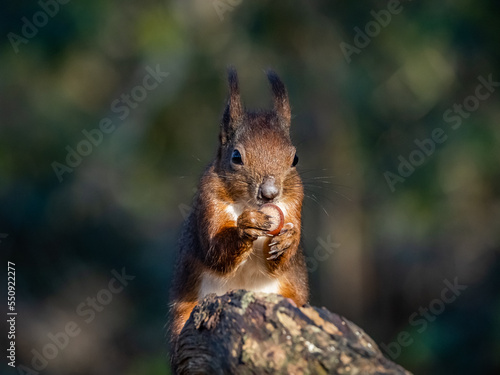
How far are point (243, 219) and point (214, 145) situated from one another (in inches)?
144

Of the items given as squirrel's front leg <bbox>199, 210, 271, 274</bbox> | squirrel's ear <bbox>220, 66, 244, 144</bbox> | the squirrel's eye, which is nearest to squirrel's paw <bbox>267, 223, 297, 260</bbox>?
squirrel's front leg <bbox>199, 210, 271, 274</bbox>

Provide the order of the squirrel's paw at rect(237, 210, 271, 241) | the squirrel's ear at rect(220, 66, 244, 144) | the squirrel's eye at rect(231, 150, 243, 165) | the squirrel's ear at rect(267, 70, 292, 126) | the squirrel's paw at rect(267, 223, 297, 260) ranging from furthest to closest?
the squirrel's ear at rect(267, 70, 292, 126) < the squirrel's ear at rect(220, 66, 244, 144) < the squirrel's eye at rect(231, 150, 243, 165) < the squirrel's paw at rect(267, 223, 297, 260) < the squirrel's paw at rect(237, 210, 271, 241)

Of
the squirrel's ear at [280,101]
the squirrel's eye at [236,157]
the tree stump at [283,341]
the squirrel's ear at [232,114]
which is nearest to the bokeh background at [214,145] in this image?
the squirrel's ear at [280,101]

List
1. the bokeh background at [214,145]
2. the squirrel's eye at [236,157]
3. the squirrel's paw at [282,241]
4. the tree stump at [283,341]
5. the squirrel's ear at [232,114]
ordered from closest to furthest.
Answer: the tree stump at [283,341], the squirrel's paw at [282,241], the squirrel's eye at [236,157], the squirrel's ear at [232,114], the bokeh background at [214,145]

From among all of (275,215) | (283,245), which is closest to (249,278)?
(283,245)

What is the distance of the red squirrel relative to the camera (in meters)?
3.90

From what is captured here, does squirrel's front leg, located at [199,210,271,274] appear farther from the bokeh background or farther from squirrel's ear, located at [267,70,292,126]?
the bokeh background

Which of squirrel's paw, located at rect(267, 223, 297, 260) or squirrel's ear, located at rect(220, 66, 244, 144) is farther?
squirrel's ear, located at rect(220, 66, 244, 144)

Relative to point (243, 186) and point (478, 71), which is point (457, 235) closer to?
point (478, 71)

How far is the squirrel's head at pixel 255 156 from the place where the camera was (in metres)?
3.95

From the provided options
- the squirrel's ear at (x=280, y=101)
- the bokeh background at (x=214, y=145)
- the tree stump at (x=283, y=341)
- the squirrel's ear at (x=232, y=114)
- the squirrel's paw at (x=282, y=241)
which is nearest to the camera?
→ the tree stump at (x=283, y=341)

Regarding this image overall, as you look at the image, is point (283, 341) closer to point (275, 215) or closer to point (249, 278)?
point (275, 215)

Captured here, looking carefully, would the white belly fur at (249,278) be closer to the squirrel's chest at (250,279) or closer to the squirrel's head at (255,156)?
the squirrel's chest at (250,279)

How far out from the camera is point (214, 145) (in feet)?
24.2
